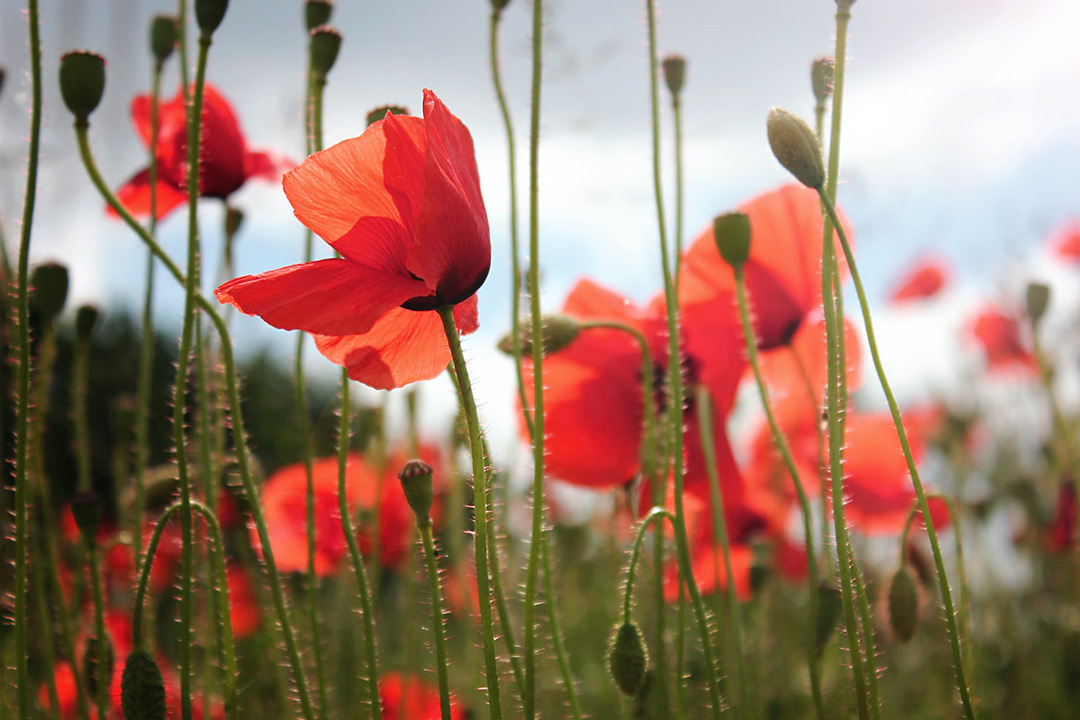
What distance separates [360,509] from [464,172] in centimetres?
113

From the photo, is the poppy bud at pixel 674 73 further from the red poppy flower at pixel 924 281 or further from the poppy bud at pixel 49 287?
the red poppy flower at pixel 924 281

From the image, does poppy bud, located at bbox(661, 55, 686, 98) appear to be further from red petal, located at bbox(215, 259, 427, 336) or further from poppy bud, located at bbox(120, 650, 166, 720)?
poppy bud, located at bbox(120, 650, 166, 720)

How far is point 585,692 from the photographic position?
2246 millimetres

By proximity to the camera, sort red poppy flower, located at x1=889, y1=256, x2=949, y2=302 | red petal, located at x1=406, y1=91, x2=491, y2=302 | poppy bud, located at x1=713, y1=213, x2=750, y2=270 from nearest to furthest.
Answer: red petal, located at x1=406, y1=91, x2=491, y2=302, poppy bud, located at x1=713, y1=213, x2=750, y2=270, red poppy flower, located at x1=889, y1=256, x2=949, y2=302

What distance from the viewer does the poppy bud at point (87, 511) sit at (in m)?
1.02

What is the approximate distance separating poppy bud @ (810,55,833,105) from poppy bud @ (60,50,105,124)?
751 millimetres

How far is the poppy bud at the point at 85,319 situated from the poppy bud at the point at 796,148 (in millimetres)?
1099

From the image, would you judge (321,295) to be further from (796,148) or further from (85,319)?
(85,319)

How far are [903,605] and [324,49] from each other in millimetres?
973

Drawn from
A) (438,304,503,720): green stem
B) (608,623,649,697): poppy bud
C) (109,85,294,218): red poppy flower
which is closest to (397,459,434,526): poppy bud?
(438,304,503,720): green stem

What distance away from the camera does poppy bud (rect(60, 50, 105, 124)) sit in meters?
0.93

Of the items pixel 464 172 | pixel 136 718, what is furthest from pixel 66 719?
pixel 464 172

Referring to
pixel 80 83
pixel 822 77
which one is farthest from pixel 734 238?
pixel 80 83

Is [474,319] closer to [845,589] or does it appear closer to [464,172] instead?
[464,172]
